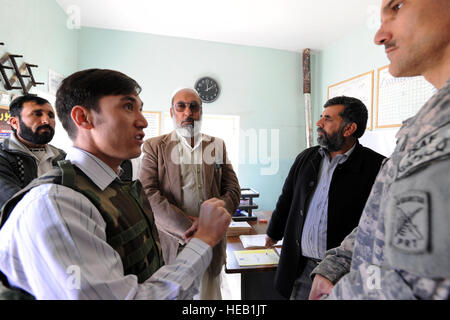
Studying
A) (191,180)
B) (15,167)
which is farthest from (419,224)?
(15,167)

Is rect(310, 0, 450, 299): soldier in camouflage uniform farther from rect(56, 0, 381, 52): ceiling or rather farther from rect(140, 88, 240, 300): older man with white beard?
rect(56, 0, 381, 52): ceiling

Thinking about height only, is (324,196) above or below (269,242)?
above

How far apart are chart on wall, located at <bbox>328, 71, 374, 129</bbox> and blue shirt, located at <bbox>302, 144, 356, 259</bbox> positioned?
193 cm

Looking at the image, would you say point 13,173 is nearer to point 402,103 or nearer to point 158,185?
point 158,185

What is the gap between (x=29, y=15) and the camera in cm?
232

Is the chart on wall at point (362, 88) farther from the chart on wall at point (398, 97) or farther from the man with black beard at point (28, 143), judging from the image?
the man with black beard at point (28, 143)

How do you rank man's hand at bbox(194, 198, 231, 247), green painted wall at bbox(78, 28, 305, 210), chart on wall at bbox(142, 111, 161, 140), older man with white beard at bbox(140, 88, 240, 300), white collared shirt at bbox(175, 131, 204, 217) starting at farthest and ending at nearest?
chart on wall at bbox(142, 111, 161, 140), green painted wall at bbox(78, 28, 305, 210), white collared shirt at bbox(175, 131, 204, 217), older man with white beard at bbox(140, 88, 240, 300), man's hand at bbox(194, 198, 231, 247)

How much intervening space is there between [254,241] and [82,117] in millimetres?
1507

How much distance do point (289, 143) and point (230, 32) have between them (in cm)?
206

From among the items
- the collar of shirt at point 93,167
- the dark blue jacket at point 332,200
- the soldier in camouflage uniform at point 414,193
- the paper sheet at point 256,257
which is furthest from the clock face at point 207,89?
the soldier in camouflage uniform at point 414,193

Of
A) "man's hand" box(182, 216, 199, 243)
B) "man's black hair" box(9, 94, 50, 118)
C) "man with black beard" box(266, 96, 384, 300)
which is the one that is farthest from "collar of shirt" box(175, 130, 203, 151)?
"man's black hair" box(9, 94, 50, 118)

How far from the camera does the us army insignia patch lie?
0.38 m

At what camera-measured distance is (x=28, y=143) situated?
183 cm

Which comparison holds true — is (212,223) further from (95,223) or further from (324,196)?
(324,196)
